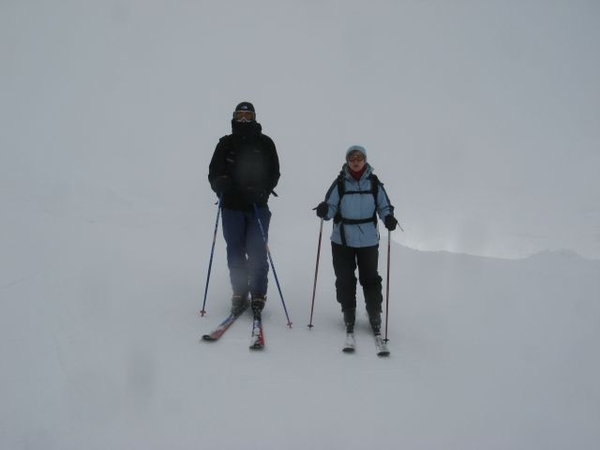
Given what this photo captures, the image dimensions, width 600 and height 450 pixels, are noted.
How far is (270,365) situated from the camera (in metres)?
4.74

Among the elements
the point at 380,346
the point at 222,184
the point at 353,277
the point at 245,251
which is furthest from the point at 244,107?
the point at 380,346

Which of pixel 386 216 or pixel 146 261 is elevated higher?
pixel 386 216

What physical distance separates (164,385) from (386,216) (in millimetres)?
3232

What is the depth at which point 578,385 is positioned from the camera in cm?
496

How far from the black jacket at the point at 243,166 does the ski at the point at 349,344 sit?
2.08 m

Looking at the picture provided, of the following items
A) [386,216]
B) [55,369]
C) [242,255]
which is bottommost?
[55,369]

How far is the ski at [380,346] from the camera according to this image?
532 cm

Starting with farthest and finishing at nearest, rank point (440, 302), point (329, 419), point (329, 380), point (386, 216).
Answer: point (440, 302) < point (386, 216) < point (329, 380) < point (329, 419)

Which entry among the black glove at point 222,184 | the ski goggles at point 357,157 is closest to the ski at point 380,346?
the ski goggles at point 357,157

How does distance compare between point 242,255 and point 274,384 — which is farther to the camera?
point 242,255

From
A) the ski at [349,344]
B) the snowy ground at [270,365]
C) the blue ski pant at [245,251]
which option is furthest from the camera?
the blue ski pant at [245,251]

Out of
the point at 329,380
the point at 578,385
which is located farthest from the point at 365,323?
the point at 578,385

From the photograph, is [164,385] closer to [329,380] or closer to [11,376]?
[11,376]

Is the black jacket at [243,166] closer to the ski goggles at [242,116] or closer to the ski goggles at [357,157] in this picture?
the ski goggles at [242,116]
